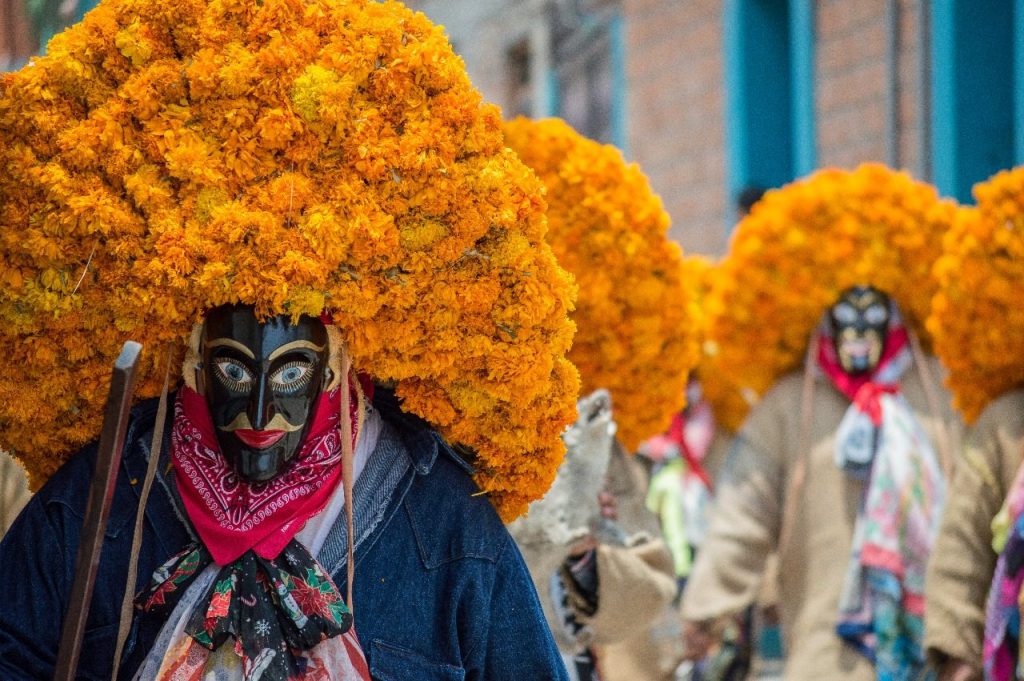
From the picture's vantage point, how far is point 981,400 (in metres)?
6.30

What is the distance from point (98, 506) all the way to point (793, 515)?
4704 millimetres

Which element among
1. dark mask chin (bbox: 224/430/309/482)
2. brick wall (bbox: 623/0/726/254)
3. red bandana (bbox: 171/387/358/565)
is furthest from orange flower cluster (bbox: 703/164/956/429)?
brick wall (bbox: 623/0/726/254)

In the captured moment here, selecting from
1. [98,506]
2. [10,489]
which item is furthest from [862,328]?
[98,506]

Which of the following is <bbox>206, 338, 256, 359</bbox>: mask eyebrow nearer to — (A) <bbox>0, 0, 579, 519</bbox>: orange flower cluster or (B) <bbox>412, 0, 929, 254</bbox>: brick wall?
(A) <bbox>0, 0, 579, 519</bbox>: orange flower cluster

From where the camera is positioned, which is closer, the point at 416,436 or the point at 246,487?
the point at 246,487

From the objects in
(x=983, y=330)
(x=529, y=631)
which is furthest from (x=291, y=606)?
(x=983, y=330)

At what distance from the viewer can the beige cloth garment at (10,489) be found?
4.50 m

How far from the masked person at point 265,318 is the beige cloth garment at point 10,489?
1065mm

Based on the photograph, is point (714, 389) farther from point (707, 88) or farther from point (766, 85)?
point (707, 88)

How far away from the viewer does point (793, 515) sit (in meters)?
7.25

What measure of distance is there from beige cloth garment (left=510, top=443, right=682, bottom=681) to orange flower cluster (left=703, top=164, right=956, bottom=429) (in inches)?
66.7

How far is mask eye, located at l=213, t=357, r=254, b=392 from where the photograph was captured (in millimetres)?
3340

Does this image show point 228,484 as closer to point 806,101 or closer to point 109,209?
point 109,209

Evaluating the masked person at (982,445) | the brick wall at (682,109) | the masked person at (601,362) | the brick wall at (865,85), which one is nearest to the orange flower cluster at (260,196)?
the masked person at (601,362)
